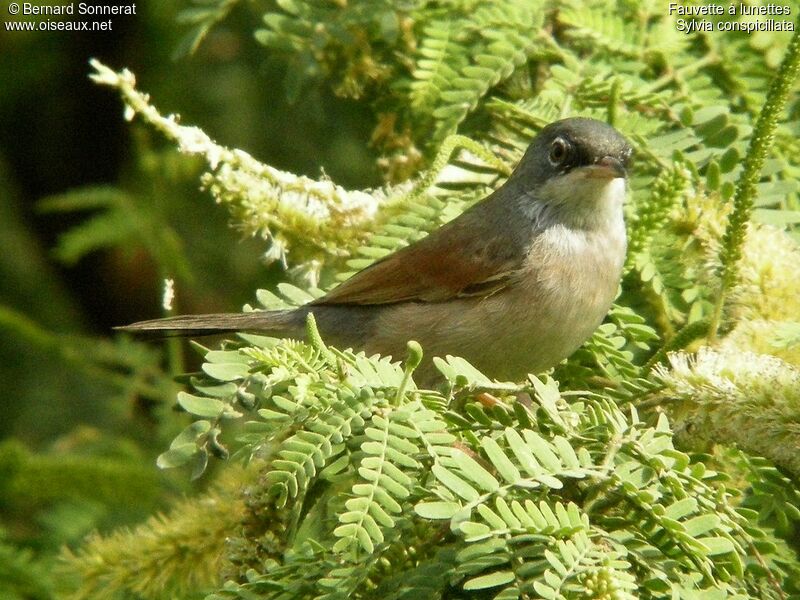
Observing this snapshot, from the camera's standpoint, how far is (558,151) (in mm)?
3740

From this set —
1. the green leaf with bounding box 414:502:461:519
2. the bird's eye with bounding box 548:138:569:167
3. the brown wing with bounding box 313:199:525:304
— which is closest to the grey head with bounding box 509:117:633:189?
the bird's eye with bounding box 548:138:569:167

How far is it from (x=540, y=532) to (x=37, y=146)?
5665 mm

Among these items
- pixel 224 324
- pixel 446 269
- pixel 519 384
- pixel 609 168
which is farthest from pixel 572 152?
pixel 224 324

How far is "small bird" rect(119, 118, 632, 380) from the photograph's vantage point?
3.54 meters

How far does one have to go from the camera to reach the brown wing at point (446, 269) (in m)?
3.76

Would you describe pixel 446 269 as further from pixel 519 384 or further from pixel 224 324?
pixel 519 384

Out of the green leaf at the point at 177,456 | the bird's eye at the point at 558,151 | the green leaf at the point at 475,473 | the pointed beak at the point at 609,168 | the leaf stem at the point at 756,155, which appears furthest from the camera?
the bird's eye at the point at 558,151

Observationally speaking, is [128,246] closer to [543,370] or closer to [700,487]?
[543,370]

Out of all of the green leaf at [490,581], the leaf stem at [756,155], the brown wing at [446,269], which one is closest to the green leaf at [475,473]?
the green leaf at [490,581]

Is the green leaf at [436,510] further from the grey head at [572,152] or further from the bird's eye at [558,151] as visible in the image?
the bird's eye at [558,151]

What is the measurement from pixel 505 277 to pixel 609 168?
0.56 metres

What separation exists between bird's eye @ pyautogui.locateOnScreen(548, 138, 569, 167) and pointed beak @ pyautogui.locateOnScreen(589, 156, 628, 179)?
0.18 metres

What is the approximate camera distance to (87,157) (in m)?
6.57

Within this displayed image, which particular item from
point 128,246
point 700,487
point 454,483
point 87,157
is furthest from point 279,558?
point 87,157
